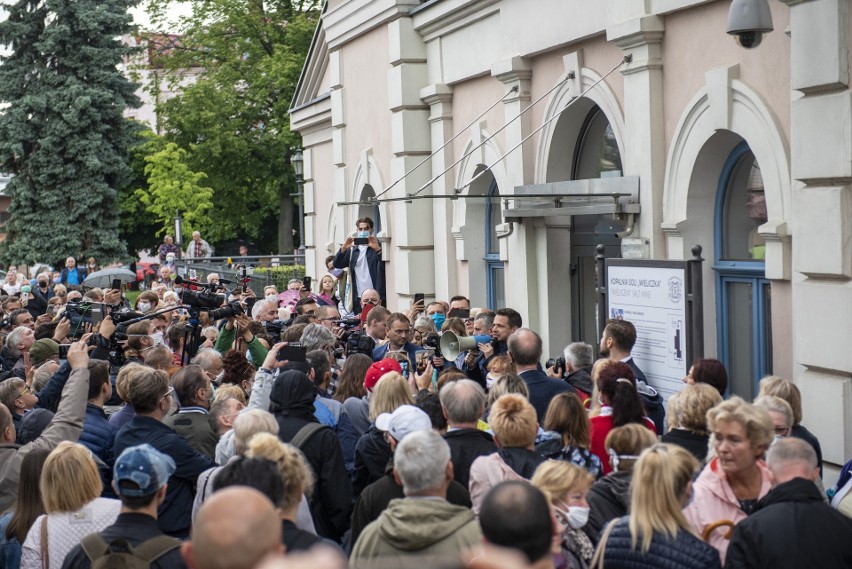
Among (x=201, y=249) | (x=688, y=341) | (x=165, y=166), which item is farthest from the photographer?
(x=165, y=166)

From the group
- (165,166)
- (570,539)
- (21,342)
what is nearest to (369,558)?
(570,539)

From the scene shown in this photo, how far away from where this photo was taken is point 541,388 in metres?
8.27

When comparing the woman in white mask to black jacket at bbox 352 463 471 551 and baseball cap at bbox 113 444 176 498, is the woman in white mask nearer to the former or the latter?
black jacket at bbox 352 463 471 551

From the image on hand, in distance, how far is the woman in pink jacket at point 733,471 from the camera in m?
5.61

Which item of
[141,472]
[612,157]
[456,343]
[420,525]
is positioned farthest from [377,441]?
[612,157]

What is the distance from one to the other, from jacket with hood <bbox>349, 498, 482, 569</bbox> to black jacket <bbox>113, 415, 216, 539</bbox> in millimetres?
1984

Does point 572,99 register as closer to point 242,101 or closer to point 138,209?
point 242,101

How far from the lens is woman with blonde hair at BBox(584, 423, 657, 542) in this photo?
18.4ft

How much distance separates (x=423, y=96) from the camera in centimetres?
1722

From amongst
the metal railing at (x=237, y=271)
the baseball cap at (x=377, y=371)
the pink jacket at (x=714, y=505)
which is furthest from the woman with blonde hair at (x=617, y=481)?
the metal railing at (x=237, y=271)

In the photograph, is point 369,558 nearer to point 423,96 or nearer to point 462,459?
point 462,459

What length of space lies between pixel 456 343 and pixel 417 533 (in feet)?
17.8

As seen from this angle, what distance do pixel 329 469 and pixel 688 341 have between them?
392cm

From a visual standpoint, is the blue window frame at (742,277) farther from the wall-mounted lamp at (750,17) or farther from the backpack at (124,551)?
the backpack at (124,551)
